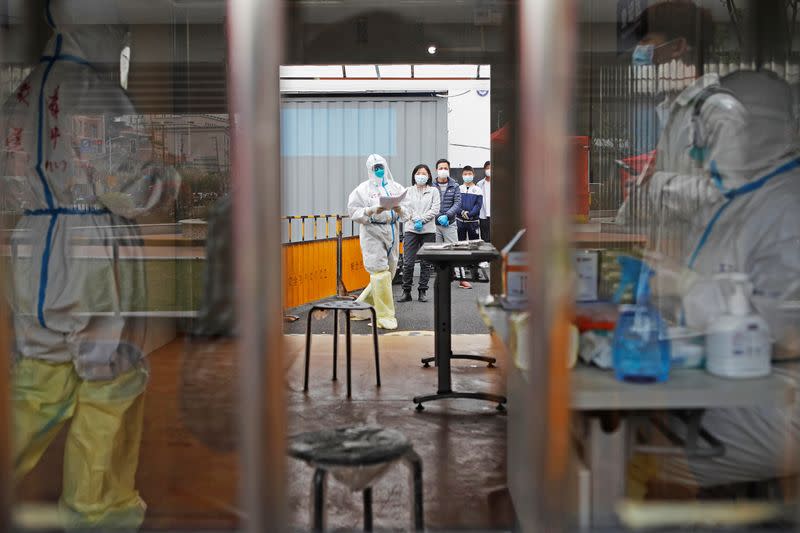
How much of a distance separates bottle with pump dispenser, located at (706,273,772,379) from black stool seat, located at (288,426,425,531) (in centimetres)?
68

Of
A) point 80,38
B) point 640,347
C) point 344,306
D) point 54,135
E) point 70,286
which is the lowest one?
point 344,306

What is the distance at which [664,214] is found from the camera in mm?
2400

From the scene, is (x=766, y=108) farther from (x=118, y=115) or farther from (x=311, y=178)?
(x=311, y=178)

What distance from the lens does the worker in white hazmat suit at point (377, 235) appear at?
6.13 meters

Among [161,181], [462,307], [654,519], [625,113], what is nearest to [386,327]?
[462,307]

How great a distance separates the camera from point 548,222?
110cm

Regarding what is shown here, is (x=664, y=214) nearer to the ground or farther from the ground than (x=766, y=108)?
nearer to the ground

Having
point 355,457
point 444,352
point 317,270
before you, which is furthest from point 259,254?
point 317,270

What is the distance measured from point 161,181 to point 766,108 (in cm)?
182

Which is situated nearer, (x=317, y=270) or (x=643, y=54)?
(x=643, y=54)

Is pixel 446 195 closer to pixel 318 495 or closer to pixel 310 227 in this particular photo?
pixel 310 227

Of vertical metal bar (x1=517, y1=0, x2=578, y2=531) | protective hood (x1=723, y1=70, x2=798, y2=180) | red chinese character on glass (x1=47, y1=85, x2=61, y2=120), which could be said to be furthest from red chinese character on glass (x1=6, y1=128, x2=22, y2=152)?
protective hood (x1=723, y1=70, x2=798, y2=180)

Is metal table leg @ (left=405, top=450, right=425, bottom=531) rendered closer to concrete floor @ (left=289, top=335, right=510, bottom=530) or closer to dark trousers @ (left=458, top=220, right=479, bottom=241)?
concrete floor @ (left=289, top=335, right=510, bottom=530)

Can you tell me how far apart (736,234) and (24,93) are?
192 centimetres
